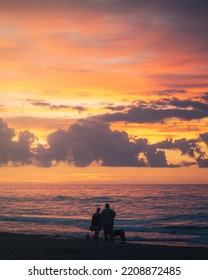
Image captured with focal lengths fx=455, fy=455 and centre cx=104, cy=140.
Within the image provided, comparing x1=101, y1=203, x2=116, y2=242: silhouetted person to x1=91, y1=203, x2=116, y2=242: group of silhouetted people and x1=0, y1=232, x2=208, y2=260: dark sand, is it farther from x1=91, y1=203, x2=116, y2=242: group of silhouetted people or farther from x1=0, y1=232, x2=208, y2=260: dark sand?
x1=0, y1=232, x2=208, y2=260: dark sand

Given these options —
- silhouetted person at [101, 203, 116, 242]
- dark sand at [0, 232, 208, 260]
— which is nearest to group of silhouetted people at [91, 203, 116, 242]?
silhouetted person at [101, 203, 116, 242]

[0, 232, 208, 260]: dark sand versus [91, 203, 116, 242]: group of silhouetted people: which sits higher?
[91, 203, 116, 242]: group of silhouetted people

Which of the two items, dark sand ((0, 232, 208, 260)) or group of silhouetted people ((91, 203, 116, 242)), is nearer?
dark sand ((0, 232, 208, 260))

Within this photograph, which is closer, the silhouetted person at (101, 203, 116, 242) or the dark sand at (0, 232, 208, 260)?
the dark sand at (0, 232, 208, 260)

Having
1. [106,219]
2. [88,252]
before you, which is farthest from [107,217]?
[88,252]

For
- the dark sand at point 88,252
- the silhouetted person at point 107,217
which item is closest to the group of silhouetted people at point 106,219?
the silhouetted person at point 107,217

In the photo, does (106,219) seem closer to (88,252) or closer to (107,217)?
(107,217)

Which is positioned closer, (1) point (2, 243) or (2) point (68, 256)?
(2) point (68, 256)
